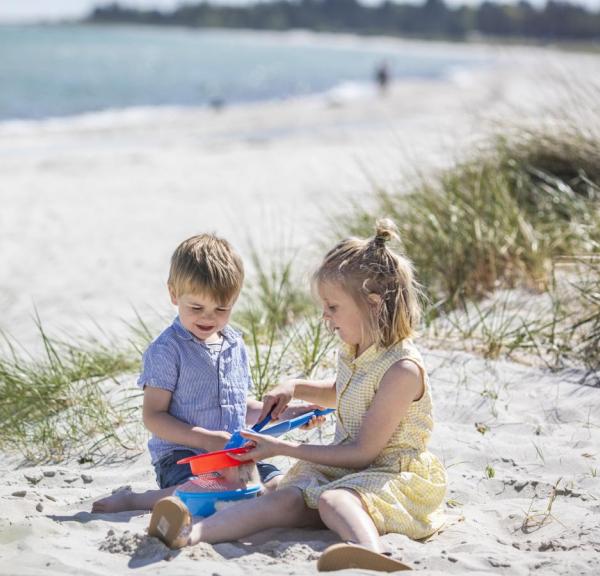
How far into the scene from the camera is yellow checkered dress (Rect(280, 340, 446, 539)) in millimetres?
2729

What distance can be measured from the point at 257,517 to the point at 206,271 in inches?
30.5

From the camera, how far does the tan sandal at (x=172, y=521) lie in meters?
2.52

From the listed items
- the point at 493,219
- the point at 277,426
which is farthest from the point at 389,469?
the point at 493,219

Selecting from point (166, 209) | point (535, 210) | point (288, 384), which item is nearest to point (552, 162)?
point (535, 210)

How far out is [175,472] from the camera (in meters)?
2.98

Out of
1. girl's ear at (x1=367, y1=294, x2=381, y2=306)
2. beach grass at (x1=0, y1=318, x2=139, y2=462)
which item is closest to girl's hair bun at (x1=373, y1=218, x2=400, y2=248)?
girl's ear at (x1=367, y1=294, x2=381, y2=306)

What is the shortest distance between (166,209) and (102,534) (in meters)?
7.56

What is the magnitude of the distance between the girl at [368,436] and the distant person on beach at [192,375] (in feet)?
0.66

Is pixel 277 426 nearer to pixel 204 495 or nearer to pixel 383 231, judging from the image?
pixel 204 495

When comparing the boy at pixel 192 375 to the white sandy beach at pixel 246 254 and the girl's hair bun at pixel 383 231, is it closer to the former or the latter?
the white sandy beach at pixel 246 254

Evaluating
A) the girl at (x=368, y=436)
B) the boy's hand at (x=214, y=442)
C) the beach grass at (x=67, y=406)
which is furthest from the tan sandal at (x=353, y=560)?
the beach grass at (x=67, y=406)

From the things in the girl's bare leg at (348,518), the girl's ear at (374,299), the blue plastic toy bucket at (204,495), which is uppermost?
the girl's ear at (374,299)

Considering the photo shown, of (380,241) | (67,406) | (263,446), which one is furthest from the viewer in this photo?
(67,406)

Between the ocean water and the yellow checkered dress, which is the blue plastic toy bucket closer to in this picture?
the yellow checkered dress
